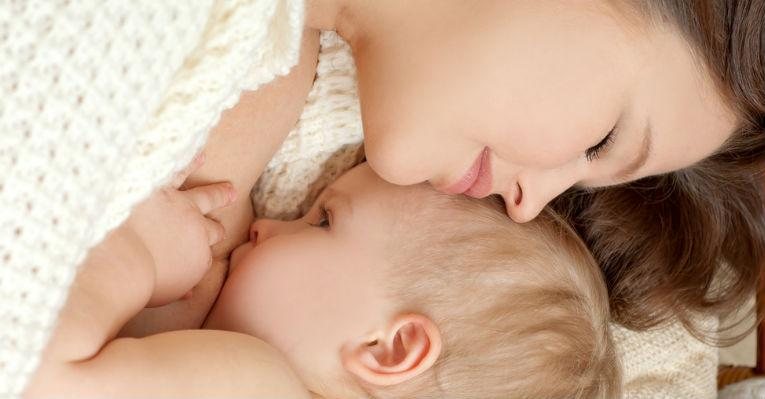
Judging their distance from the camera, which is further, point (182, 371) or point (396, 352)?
point (396, 352)

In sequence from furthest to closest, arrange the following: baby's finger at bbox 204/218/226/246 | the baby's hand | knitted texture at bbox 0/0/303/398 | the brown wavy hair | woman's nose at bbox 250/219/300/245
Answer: the brown wavy hair, woman's nose at bbox 250/219/300/245, baby's finger at bbox 204/218/226/246, the baby's hand, knitted texture at bbox 0/0/303/398

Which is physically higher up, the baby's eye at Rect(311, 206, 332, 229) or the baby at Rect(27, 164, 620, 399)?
the baby's eye at Rect(311, 206, 332, 229)

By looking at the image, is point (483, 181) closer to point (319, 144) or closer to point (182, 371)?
point (319, 144)

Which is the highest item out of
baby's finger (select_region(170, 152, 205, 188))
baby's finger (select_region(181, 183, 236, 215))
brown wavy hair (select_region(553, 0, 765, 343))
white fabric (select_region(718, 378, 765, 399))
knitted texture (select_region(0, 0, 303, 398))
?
knitted texture (select_region(0, 0, 303, 398))

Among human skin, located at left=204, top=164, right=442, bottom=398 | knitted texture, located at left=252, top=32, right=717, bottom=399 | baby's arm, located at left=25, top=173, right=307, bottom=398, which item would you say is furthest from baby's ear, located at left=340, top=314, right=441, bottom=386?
knitted texture, located at left=252, top=32, right=717, bottom=399

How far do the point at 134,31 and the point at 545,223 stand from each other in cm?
78

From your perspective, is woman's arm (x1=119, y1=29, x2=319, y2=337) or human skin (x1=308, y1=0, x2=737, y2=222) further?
woman's arm (x1=119, y1=29, x2=319, y2=337)

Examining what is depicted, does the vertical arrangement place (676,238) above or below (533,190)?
below

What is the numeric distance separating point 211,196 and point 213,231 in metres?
0.05

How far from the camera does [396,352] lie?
1.18 meters

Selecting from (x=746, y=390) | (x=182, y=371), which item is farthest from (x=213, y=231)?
(x=746, y=390)

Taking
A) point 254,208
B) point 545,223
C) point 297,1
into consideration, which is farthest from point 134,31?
point 545,223

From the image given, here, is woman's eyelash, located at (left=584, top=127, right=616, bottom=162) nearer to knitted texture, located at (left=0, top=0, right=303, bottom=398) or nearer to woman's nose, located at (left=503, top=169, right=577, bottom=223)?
woman's nose, located at (left=503, top=169, right=577, bottom=223)

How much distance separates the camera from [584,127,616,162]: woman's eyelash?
3.83 feet
